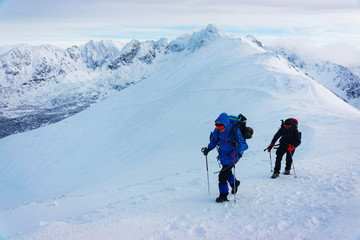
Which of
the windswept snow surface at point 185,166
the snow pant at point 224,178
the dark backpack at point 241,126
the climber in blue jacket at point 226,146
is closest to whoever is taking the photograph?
the windswept snow surface at point 185,166

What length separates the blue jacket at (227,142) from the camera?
6645 millimetres

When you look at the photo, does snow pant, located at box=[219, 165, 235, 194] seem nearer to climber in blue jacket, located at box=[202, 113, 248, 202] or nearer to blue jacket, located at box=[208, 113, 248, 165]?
climber in blue jacket, located at box=[202, 113, 248, 202]

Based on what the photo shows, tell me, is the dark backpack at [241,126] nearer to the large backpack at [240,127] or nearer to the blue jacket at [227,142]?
the large backpack at [240,127]

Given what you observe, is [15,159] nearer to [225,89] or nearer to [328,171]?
[225,89]

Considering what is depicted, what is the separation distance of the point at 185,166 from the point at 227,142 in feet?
28.7

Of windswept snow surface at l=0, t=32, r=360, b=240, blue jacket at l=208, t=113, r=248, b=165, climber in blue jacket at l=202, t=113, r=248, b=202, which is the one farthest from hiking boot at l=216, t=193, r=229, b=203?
blue jacket at l=208, t=113, r=248, b=165

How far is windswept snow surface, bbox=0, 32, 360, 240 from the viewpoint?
5.70 m

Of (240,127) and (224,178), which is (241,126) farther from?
(224,178)

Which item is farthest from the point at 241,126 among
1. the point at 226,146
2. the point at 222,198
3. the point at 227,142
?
the point at 222,198

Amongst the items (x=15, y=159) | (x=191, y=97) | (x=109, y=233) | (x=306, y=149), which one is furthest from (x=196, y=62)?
(x=109, y=233)

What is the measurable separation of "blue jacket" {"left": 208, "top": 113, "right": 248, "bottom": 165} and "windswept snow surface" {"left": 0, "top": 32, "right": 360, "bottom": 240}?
4.07ft

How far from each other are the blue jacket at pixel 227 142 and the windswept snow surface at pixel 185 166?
4.07 ft

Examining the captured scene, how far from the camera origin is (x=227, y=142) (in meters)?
6.87

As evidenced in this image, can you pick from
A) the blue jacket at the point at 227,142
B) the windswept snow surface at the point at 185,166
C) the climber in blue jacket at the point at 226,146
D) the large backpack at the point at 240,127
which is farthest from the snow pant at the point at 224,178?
the large backpack at the point at 240,127
